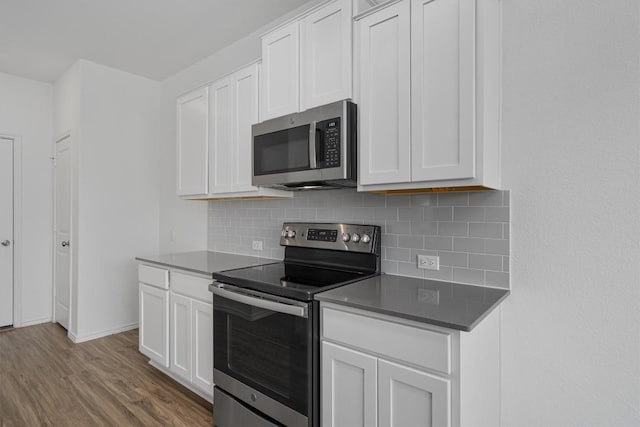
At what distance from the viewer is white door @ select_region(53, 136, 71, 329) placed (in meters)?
3.74

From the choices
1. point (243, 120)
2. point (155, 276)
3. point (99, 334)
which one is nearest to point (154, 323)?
point (155, 276)

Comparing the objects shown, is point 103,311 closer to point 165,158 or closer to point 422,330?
point 165,158

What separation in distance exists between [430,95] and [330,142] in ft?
1.79

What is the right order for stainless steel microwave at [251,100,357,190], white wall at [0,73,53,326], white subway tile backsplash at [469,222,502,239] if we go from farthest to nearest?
white wall at [0,73,53,326] → stainless steel microwave at [251,100,357,190] → white subway tile backsplash at [469,222,502,239]

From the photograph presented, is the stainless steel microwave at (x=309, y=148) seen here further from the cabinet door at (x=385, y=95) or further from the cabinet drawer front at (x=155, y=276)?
the cabinet drawer front at (x=155, y=276)

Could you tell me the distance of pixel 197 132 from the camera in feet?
9.55

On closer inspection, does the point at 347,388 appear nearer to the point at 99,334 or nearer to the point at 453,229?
the point at 453,229

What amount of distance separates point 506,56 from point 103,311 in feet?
13.3

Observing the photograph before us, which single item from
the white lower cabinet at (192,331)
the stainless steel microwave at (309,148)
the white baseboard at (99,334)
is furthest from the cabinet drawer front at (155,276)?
the white baseboard at (99,334)

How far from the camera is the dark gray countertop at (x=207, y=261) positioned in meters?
2.40

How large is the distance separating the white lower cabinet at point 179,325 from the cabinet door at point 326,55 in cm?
131

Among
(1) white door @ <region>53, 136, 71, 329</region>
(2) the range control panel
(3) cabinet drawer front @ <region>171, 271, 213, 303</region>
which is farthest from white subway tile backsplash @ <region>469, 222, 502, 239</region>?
(1) white door @ <region>53, 136, 71, 329</region>

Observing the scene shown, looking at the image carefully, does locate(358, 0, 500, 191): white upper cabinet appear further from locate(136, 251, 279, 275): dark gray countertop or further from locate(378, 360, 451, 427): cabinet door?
locate(136, 251, 279, 275): dark gray countertop

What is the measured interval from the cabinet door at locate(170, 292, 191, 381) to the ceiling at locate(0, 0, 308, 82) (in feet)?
6.78
